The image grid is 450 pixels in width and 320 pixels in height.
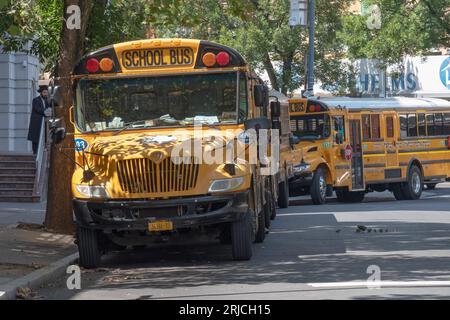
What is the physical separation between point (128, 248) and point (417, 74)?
35.1 m

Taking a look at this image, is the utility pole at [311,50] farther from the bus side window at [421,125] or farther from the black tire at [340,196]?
the black tire at [340,196]

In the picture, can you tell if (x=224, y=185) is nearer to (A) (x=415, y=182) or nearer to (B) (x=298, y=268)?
(B) (x=298, y=268)

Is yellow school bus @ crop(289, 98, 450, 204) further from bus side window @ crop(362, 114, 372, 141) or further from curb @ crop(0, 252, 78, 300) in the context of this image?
curb @ crop(0, 252, 78, 300)

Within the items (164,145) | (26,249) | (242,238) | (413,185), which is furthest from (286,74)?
(164,145)

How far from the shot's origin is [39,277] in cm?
1269

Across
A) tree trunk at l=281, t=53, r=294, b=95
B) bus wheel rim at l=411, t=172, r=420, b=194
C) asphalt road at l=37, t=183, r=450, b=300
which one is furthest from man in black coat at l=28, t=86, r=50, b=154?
tree trunk at l=281, t=53, r=294, b=95

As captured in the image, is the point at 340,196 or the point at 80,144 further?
the point at 340,196

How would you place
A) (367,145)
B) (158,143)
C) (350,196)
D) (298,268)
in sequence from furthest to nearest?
1. (350,196)
2. (367,145)
3. (158,143)
4. (298,268)

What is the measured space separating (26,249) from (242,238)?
3.19 meters

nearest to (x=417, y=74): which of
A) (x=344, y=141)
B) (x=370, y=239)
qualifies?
(x=344, y=141)

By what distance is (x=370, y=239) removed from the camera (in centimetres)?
1742

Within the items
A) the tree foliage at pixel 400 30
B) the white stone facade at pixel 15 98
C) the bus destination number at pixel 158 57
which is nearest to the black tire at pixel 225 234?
the bus destination number at pixel 158 57

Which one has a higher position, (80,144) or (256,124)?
(256,124)

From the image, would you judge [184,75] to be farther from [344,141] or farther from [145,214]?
[344,141]
